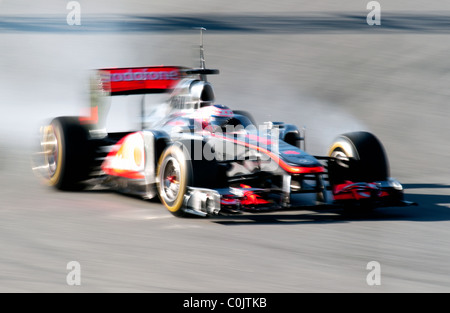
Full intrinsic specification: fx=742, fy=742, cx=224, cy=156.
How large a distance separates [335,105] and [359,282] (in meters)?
10.1

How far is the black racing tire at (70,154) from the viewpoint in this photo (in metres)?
9.77

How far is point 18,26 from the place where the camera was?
2152 centimetres

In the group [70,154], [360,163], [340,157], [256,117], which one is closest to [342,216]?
[360,163]

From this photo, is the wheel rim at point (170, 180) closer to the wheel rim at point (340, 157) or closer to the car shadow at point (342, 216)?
the car shadow at point (342, 216)

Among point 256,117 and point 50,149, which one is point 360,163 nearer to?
point 50,149

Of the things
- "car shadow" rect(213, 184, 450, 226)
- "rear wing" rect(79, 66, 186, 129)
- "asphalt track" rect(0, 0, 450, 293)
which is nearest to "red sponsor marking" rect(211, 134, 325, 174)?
"car shadow" rect(213, 184, 450, 226)

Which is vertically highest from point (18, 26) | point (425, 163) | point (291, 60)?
point (18, 26)

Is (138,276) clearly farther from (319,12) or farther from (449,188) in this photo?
(319,12)

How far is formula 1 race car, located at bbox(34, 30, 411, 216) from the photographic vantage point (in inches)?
313

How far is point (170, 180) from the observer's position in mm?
8359

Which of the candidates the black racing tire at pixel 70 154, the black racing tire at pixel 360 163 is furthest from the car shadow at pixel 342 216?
the black racing tire at pixel 70 154

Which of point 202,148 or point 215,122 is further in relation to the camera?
point 215,122

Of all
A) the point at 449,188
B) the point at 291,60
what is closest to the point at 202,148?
the point at 449,188

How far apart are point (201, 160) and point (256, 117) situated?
7253mm
